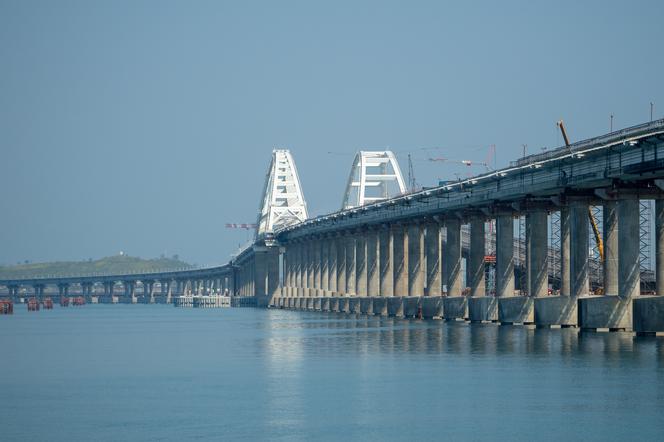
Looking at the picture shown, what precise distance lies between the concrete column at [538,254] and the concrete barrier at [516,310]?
869 mm

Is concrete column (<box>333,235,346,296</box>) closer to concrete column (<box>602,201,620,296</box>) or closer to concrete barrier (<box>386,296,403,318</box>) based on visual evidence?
concrete barrier (<box>386,296,403,318</box>)

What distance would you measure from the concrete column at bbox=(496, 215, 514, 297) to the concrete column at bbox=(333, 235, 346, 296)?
68.7m

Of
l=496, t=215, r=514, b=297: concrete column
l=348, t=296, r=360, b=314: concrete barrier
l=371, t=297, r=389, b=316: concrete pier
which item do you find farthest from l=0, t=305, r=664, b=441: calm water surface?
l=348, t=296, r=360, b=314: concrete barrier

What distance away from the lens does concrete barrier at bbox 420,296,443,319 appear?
355 ft

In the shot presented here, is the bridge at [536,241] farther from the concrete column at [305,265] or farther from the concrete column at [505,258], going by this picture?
the concrete column at [305,265]

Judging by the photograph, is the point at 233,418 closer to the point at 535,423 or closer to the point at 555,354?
the point at 535,423

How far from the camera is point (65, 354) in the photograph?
70.0 m

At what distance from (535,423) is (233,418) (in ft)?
28.9

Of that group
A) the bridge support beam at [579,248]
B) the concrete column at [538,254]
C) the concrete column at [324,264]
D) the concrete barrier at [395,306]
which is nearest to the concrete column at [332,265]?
the concrete column at [324,264]

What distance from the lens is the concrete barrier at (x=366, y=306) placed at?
13325 cm

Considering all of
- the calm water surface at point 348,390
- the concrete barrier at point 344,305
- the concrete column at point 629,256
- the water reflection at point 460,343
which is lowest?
the calm water surface at point 348,390

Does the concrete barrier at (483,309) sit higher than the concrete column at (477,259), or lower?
lower

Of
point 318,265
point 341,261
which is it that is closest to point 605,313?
point 341,261

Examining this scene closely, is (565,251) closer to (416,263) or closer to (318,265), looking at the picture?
(416,263)
